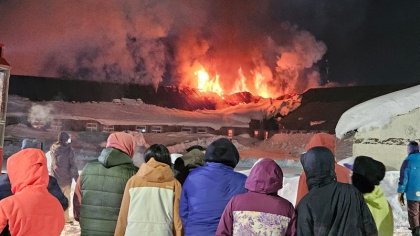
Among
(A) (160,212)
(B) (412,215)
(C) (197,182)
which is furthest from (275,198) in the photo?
(B) (412,215)

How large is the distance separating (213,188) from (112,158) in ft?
2.85

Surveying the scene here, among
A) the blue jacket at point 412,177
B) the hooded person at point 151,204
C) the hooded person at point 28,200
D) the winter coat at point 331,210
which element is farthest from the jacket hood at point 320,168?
the blue jacket at point 412,177

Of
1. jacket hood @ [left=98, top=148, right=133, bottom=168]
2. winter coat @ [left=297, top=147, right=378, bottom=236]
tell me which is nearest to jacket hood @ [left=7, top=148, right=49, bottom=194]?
jacket hood @ [left=98, top=148, right=133, bottom=168]

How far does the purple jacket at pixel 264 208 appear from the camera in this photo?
2969 millimetres

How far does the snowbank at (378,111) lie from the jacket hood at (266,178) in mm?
11839

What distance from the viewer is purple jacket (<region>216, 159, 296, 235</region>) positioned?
297 centimetres

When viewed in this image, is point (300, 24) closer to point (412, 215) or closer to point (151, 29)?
point (151, 29)

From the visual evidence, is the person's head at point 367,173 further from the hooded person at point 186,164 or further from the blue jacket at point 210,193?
the hooded person at point 186,164

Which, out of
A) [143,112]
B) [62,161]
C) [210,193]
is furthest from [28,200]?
[143,112]

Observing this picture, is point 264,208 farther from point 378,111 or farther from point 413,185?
point 378,111

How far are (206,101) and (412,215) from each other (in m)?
11.3

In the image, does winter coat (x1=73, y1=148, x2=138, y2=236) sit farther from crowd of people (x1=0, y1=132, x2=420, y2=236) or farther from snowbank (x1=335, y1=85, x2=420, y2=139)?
snowbank (x1=335, y1=85, x2=420, y2=139)

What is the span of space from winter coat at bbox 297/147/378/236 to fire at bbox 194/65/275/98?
14.8m

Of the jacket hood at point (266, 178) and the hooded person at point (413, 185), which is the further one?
the hooded person at point (413, 185)
